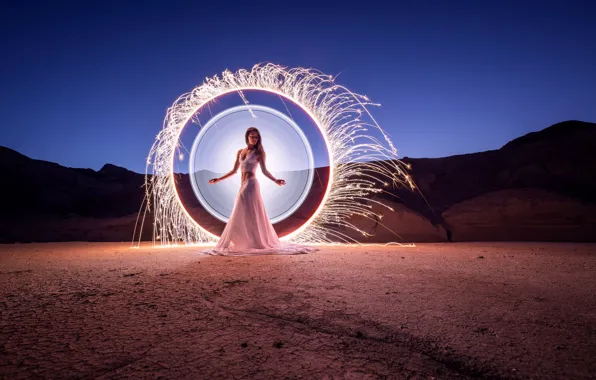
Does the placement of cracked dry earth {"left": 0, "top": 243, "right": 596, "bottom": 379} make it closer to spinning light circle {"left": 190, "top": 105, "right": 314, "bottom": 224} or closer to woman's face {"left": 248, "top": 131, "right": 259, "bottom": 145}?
woman's face {"left": 248, "top": 131, "right": 259, "bottom": 145}

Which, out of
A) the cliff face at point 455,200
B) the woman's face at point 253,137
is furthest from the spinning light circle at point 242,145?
the cliff face at point 455,200

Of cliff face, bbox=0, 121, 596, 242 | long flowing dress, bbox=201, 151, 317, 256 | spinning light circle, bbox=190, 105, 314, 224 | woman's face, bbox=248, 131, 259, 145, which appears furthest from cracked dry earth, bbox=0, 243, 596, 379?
cliff face, bbox=0, 121, 596, 242

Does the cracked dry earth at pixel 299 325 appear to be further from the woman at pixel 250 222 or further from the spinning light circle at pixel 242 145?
the spinning light circle at pixel 242 145

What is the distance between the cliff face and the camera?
11.3 m

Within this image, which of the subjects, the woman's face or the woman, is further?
the woman's face

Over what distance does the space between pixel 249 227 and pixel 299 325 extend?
484 centimetres

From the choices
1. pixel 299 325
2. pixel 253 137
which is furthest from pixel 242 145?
pixel 299 325

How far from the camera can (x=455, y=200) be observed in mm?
14688

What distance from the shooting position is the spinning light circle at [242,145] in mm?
7906

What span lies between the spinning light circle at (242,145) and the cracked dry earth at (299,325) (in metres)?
3.99

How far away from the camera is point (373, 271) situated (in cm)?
449

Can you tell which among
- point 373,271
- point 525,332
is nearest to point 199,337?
point 525,332

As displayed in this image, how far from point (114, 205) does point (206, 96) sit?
46.8ft

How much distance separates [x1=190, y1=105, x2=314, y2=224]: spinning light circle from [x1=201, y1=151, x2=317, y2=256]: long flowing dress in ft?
3.53
